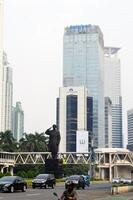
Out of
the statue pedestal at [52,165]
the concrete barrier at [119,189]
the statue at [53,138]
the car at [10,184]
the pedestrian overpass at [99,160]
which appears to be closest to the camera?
the concrete barrier at [119,189]

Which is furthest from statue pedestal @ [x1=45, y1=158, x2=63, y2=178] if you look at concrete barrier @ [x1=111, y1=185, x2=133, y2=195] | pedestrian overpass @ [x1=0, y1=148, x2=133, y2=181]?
pedestrian overpass @ [x1=0, y1=148, x2=133, y2=181]

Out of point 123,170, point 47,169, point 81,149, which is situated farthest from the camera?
point 123,170

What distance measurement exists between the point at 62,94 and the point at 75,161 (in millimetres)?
52491

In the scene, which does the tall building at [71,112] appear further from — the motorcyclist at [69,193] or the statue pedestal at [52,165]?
the motorcyclist at [69,193]

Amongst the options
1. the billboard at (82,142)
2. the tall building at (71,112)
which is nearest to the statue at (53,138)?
the billboard at (82,142)

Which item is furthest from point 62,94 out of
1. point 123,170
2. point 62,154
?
point 62,154

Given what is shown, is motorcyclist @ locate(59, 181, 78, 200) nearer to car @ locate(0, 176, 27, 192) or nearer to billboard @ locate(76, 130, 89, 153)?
car @ locate(0, 176, 27, 192)

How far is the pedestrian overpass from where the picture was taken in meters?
136

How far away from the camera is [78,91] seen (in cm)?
19912

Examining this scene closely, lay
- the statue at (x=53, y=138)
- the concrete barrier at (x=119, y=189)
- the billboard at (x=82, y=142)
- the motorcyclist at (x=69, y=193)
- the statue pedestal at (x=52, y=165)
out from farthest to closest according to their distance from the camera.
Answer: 1. the billboard at (x=82, y=142)
2. the statue at (x=53, y=138)
3. the statue pedestal at (x=52, y=165)
4. the concrete barrier at (x=119, y=189)
5. the motorcyclist at (x=69, y=193)

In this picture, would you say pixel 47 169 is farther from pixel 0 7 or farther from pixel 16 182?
pixel 0 7

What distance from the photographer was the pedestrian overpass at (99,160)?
135625 millimetres

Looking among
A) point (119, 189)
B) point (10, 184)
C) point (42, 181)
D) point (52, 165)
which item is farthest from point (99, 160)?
point (10, 184)

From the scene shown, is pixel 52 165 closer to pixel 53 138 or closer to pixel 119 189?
pixel 53 138
